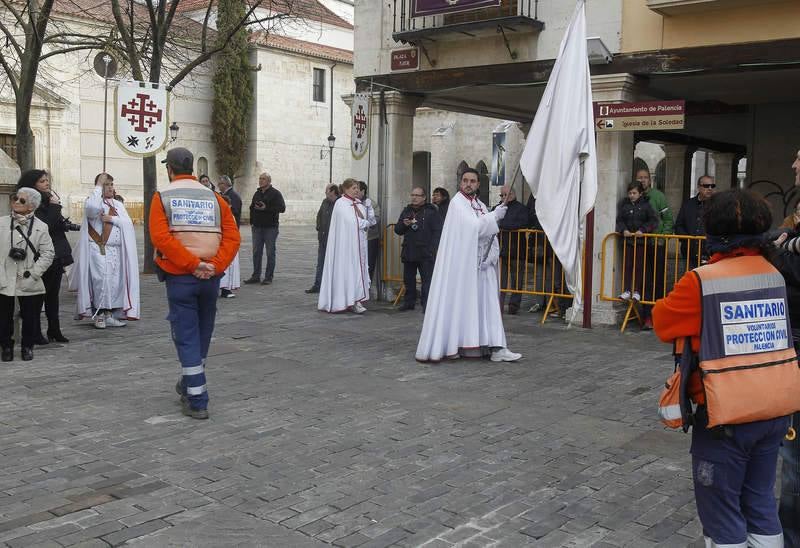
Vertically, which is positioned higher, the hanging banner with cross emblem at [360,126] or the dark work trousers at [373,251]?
the hanging banner with cross emblem at [360,126]

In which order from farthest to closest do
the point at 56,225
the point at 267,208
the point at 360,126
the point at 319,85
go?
the point at 319,85 → the point at 267,208 → the point at 360,126 → the point at 56,225

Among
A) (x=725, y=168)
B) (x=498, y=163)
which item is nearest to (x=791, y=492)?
(x=725, y=168)

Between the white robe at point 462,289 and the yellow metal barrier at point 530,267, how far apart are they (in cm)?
309

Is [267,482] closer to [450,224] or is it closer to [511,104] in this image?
[450,224]

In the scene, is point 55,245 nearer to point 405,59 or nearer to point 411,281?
point 411,281

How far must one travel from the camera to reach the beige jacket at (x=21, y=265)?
7.89 metres

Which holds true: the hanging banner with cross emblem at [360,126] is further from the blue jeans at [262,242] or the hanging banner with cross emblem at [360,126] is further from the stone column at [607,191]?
the stone column at [607,191]

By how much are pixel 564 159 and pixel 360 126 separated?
5262 millimetres

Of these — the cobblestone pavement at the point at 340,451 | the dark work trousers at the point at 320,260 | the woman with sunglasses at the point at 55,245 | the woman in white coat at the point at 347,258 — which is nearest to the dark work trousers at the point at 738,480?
the cobblestone pavement at the point at 340,451

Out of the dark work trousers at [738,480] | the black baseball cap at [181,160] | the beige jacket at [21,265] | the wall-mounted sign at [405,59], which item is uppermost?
the wall-mounted sign at [405,59]

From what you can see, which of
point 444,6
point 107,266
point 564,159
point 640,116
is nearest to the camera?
point 564,159

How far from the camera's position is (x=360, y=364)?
8031mm

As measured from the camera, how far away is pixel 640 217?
10453 mm

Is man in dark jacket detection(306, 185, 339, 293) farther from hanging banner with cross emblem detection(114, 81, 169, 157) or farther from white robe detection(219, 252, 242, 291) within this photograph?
hanging banner with cross emblem detection(114, 81, 169, 157)
